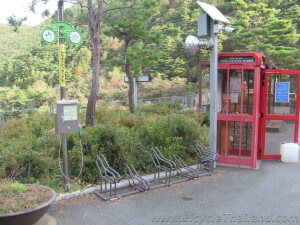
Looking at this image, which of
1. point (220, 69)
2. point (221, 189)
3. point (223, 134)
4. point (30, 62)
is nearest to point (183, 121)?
point (223, 134)

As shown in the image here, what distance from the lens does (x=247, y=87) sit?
24.3 feet

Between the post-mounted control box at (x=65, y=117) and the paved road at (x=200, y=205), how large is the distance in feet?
3.87

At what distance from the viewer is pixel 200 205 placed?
17.4 ft

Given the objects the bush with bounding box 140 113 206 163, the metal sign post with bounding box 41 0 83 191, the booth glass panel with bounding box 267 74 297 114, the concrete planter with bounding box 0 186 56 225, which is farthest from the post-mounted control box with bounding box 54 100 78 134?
the booth glass panel with bounding box 267 74 297 114

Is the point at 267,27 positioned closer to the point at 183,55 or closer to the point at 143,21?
the point at 143,21

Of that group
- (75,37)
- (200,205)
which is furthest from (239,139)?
(75,37)

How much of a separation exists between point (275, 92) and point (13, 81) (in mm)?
42621

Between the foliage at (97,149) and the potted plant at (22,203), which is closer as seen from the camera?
the potted plant at (22,203)

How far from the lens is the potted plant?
3957mm

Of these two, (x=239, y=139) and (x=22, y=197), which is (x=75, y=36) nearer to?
(x=22, y=197)

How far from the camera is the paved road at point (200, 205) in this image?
4.76 meters

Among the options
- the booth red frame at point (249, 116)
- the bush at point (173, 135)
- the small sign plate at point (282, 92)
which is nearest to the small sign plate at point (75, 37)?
the bush at point (173, 135)

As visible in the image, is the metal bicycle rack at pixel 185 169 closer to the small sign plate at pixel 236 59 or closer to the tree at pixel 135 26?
the small sign plate at pixel 236 59

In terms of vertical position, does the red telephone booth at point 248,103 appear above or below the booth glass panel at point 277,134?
above
